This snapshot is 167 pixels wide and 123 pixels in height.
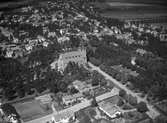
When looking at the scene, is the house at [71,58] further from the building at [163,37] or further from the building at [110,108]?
the building at [163,37]

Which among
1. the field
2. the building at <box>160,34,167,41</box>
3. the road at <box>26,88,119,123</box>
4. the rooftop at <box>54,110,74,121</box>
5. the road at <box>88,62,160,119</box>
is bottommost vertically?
the field

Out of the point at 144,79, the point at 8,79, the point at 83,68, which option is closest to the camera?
the point at 144,79

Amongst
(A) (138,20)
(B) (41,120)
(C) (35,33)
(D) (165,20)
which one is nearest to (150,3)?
(A) (138,20)

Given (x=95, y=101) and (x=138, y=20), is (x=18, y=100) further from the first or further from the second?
(x=138, y=20)

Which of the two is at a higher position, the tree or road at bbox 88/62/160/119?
the tree

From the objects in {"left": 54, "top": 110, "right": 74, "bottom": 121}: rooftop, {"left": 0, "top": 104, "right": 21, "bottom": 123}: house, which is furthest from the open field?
{"left": 0, "top": 104, "right": 21, "bottom": 123}: house

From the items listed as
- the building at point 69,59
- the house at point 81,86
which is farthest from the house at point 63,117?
the building at point 69,59

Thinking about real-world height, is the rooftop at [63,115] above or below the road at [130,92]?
above

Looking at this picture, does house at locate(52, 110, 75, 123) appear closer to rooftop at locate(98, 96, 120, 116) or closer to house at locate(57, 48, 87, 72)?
rooftop at locate(98, 96, 120, 116)
